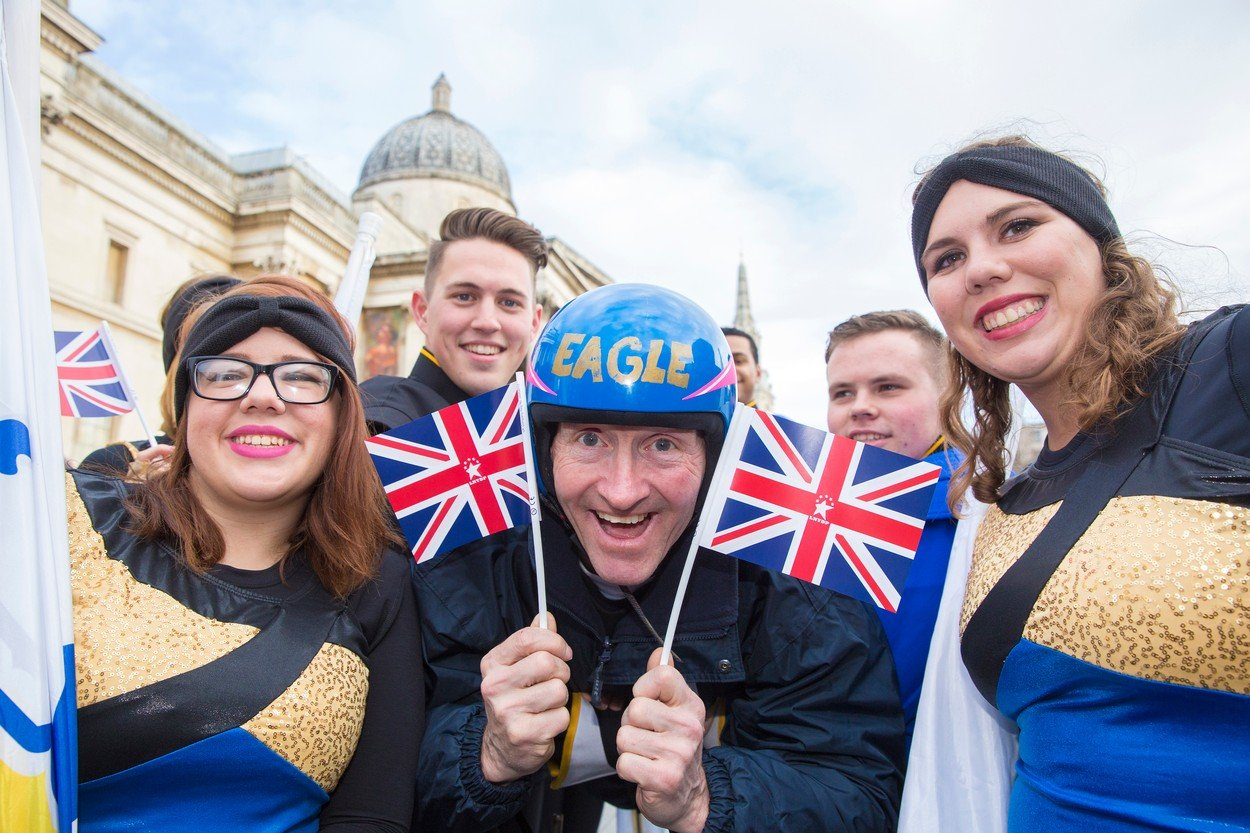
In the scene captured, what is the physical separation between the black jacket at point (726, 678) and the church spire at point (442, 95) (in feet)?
189

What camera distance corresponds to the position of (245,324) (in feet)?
7.70

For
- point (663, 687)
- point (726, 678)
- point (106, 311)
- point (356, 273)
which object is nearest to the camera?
point (663, 687)

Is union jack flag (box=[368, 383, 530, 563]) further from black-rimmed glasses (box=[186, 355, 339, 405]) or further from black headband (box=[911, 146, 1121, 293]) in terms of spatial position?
black headband (box=[911, 146, 1121, 293])

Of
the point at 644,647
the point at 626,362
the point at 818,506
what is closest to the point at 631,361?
the point at 626,362

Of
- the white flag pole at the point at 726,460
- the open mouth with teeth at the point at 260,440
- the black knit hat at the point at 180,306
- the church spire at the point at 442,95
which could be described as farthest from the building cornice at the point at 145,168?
the church spire at the point at 442,95

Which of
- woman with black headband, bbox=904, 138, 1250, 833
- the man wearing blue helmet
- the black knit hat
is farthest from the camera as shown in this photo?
the black knit hat

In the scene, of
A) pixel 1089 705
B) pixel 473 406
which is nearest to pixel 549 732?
pixel 473 406

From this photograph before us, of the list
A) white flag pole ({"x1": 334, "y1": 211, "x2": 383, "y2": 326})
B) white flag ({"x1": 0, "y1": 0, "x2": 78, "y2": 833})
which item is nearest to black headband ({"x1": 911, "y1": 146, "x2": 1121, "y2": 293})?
white flag ({"x1": 0, "y1": 0, "x2": 78, "y2": 833})

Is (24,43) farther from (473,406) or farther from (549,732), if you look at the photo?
(549,732)

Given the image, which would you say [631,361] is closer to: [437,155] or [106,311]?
[106,311]

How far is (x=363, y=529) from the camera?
249cm

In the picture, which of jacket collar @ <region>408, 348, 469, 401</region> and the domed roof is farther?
the domed roof

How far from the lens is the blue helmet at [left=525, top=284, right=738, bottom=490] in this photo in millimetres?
2189

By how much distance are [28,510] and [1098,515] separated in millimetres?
2555
